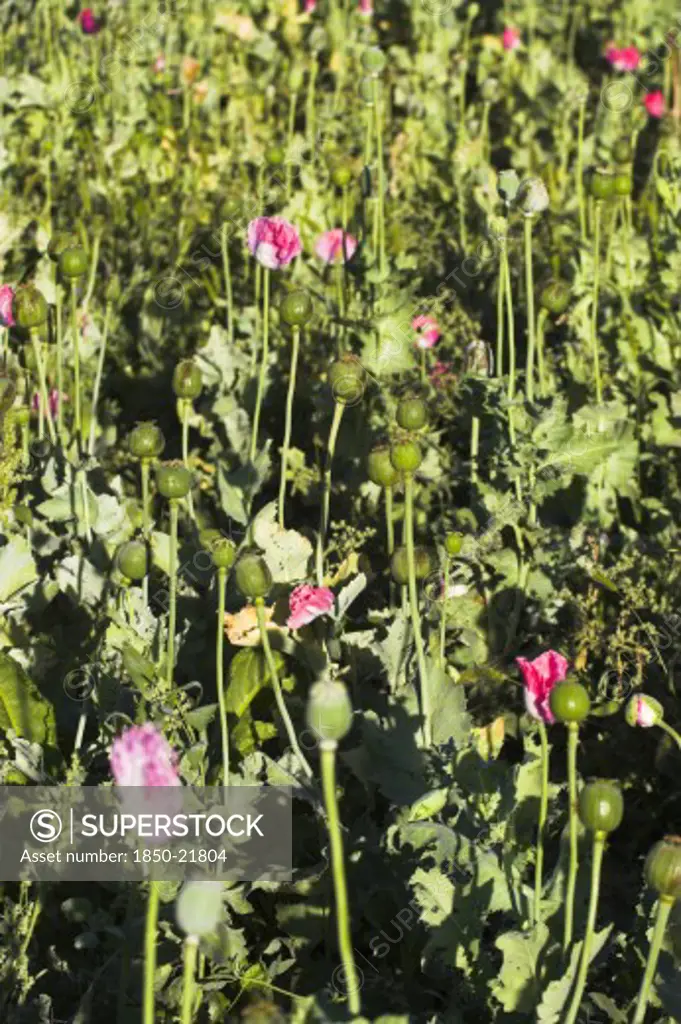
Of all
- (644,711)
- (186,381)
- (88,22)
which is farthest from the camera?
(88,22)

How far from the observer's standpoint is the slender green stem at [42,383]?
81.7 inches

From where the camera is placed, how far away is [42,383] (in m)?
2.16

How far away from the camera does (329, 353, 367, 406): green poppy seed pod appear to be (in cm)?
192

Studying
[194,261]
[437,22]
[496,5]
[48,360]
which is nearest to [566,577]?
[48,360]

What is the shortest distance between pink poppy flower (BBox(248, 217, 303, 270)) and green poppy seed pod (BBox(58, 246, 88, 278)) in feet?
0.93

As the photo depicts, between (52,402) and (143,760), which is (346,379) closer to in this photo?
(52,402)

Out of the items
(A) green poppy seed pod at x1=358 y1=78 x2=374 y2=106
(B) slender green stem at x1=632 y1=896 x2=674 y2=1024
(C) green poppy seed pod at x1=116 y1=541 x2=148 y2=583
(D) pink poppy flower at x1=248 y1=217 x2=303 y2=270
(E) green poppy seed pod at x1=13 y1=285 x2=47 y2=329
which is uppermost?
(A) green poppy seed pod at x1=358 y1=78 x2=374 y2=106

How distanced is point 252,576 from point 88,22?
109 inches

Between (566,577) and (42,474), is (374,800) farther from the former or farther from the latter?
(42,474)

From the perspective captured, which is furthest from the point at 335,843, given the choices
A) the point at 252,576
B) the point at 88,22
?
the point at 88,22

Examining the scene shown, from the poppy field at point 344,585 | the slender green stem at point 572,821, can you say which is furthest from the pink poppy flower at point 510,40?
the slender green stem at point 572,821

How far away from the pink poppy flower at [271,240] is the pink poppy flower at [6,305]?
0.38 m

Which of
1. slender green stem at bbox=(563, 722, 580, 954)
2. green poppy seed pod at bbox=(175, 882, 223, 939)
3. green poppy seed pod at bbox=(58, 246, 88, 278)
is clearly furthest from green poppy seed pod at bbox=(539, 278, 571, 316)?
green poppy seed pod at bbox=(175, 882, 223, 939)

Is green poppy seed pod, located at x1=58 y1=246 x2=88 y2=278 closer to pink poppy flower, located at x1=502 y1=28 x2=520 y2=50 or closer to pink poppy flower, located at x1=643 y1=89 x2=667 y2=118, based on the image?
pink poppy flower, located at x1=643 y1=89 x2=667 y2=118
